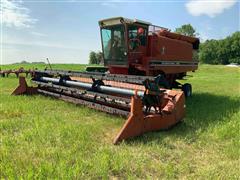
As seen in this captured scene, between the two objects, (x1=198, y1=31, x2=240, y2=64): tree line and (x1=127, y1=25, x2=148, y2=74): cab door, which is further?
(x1=198, y1=31, x2=240, y2=64): tree line

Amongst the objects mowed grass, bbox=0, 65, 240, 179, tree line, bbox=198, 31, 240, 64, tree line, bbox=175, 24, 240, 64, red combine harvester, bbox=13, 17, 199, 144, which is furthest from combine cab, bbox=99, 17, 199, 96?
tree line, bbox=198, 31, 240, 64

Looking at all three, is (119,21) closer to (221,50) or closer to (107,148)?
(107,148)

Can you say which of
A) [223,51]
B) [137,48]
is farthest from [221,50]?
[137,48]

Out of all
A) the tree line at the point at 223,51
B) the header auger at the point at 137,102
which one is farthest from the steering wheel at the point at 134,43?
the tree line at the point at 223,51

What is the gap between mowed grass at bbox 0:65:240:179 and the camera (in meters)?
3.24

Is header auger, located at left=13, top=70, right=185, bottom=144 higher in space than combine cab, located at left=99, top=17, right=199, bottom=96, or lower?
lower

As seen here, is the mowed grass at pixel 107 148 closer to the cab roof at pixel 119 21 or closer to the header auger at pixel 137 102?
the header auger at pixel 137 102

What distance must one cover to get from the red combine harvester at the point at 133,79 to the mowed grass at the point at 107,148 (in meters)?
0.29

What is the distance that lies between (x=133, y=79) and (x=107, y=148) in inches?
65.9

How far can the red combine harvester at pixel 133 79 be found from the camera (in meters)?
4.92

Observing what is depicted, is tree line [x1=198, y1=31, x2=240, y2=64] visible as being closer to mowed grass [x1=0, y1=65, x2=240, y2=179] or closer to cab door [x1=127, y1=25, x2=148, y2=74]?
cab door [x1=127, y1=25, x2=148, y2=74]

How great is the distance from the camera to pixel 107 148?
3.96 m

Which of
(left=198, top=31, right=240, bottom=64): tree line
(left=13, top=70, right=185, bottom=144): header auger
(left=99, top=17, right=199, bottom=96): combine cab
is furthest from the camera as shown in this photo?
(left=198, top=31, right=240, bottom=64): tree line

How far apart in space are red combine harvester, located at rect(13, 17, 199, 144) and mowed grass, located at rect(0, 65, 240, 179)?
295 mm
